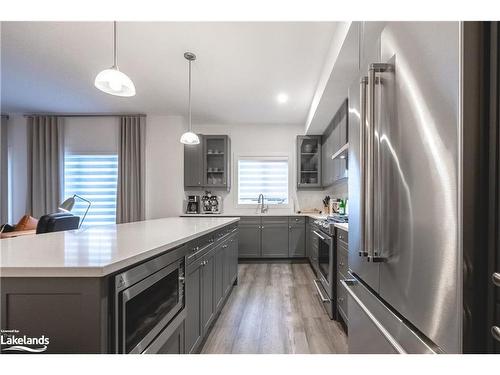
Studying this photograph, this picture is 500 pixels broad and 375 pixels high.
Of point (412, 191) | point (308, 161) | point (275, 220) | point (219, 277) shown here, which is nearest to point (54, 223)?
point (219, 277)

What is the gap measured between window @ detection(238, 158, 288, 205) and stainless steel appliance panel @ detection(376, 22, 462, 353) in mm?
4360

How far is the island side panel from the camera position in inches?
31.7

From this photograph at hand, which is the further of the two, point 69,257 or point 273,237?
point 273,237

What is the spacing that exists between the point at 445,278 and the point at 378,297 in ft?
1.45

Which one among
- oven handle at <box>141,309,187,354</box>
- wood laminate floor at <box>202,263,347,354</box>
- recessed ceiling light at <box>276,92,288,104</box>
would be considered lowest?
wood laminate floor at <box>202,263,347,354</box>

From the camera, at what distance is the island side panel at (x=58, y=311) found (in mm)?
806

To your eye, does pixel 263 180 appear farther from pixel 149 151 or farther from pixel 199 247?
pixel 199 247

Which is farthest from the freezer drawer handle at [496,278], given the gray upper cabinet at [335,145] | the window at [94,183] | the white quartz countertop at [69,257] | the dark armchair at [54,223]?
the window at [94,183]

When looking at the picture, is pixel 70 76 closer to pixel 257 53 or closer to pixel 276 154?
pixel 257 53

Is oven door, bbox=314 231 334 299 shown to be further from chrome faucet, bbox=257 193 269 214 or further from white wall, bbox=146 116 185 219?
white wall, bbox=146 116 185 219

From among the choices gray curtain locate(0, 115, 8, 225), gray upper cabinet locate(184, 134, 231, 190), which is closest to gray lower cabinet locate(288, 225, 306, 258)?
gray upper cabinet locate(184, 134, 231, 190)

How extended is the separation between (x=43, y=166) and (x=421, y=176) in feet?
20.3

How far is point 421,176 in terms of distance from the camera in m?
0.78
